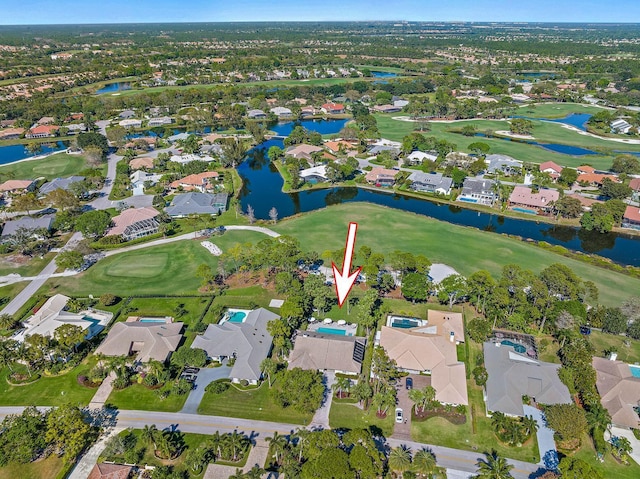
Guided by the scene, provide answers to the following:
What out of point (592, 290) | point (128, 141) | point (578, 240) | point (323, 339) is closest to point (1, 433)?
point (323, 339)

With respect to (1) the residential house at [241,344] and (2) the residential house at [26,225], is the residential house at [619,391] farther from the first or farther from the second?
(2) the residential house at [26,225]

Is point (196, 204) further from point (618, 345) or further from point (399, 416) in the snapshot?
point (618, 345)

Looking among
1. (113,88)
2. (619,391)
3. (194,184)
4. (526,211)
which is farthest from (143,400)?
(113,88)

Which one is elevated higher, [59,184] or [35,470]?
[59,184]

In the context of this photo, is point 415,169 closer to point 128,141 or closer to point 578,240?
point 578,240

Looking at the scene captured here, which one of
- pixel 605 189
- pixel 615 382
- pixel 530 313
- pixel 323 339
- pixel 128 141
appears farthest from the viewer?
pixel 128 141

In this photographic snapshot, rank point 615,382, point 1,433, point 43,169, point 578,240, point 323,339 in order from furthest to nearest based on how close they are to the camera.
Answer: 1. point 43,169
2. point 578,240
3. point 323,339
4. point 615,382
5. point 1,433
